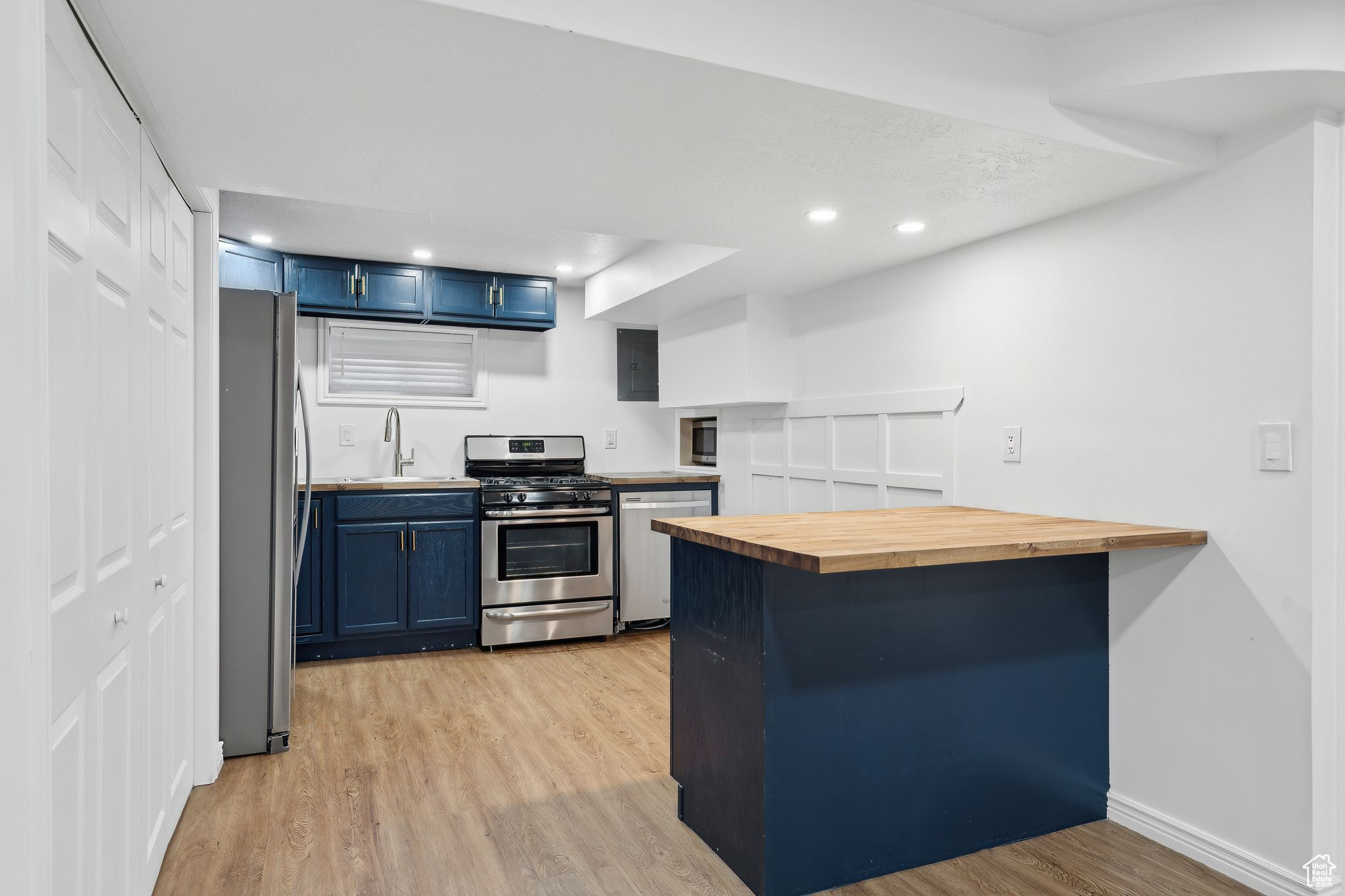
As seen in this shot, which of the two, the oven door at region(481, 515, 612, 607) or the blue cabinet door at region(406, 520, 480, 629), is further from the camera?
the oven door at region(481, 515, 612, 607)

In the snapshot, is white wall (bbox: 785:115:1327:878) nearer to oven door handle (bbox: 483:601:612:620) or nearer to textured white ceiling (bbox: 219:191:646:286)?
textured white ceiling (bbox: 219:191:646:286)

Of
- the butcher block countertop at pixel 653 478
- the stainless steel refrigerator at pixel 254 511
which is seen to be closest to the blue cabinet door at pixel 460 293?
the butcher block countertop at pixel 653 478

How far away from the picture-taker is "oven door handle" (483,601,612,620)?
432 cm

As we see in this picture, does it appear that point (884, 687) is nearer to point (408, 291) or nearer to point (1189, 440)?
point (1189, 440)

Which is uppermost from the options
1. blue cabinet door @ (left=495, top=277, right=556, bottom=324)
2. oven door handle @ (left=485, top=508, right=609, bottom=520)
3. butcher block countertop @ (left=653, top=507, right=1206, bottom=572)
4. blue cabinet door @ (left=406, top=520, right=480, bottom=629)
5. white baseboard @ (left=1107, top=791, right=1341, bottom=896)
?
blue cabinet door @ (left=495, top=277, right=556, bottom=324)

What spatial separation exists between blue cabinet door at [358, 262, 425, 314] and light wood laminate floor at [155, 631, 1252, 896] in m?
2.10

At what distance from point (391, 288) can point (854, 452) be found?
2.69 meters

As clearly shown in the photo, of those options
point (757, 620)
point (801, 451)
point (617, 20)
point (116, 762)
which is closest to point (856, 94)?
point (617, 20)

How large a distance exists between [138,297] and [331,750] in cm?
188

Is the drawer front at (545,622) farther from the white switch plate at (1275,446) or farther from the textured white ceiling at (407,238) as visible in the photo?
the white switch plate at (1275,446)

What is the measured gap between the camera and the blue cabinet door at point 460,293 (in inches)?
179

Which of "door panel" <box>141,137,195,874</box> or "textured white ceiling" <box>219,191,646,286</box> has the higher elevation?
"textured white ceiling" <box>219,191,646,286</box>

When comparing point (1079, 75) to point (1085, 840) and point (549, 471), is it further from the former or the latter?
point (549, 471)

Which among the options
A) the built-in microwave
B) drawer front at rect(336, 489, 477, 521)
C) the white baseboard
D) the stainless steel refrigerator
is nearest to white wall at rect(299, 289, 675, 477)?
the built-in microwave
